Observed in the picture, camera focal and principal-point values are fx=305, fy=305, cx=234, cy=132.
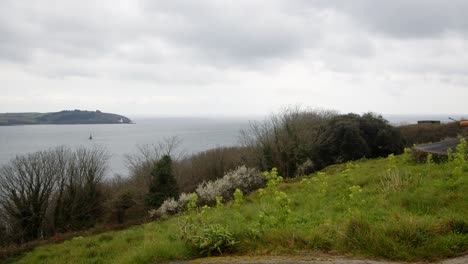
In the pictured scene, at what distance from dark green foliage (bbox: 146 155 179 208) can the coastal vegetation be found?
9 centimetres

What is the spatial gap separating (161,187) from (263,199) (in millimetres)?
19398

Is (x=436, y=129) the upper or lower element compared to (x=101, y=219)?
upper

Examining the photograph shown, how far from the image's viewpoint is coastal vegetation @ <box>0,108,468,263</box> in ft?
14.4

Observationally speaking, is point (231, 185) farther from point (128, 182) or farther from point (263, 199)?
point (128, 182)

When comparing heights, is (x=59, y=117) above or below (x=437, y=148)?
above

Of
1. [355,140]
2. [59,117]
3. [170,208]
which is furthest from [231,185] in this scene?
[59,117]

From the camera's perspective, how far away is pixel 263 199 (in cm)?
886

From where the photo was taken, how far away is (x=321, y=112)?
4403 centimetres

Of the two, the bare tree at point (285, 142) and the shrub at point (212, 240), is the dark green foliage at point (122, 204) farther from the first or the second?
the shrub at point (212, 240)

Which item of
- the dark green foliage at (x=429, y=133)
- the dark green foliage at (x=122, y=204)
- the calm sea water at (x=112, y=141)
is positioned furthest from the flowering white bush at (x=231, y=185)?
the calm sea water at (x=112, y=141)

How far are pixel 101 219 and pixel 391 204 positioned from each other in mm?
27606

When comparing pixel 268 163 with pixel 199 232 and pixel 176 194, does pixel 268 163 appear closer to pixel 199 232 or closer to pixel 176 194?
pixel 176 194

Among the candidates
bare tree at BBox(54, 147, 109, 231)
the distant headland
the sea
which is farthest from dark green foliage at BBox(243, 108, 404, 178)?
the distant headland

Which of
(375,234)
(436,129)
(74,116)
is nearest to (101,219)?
(375,234)
